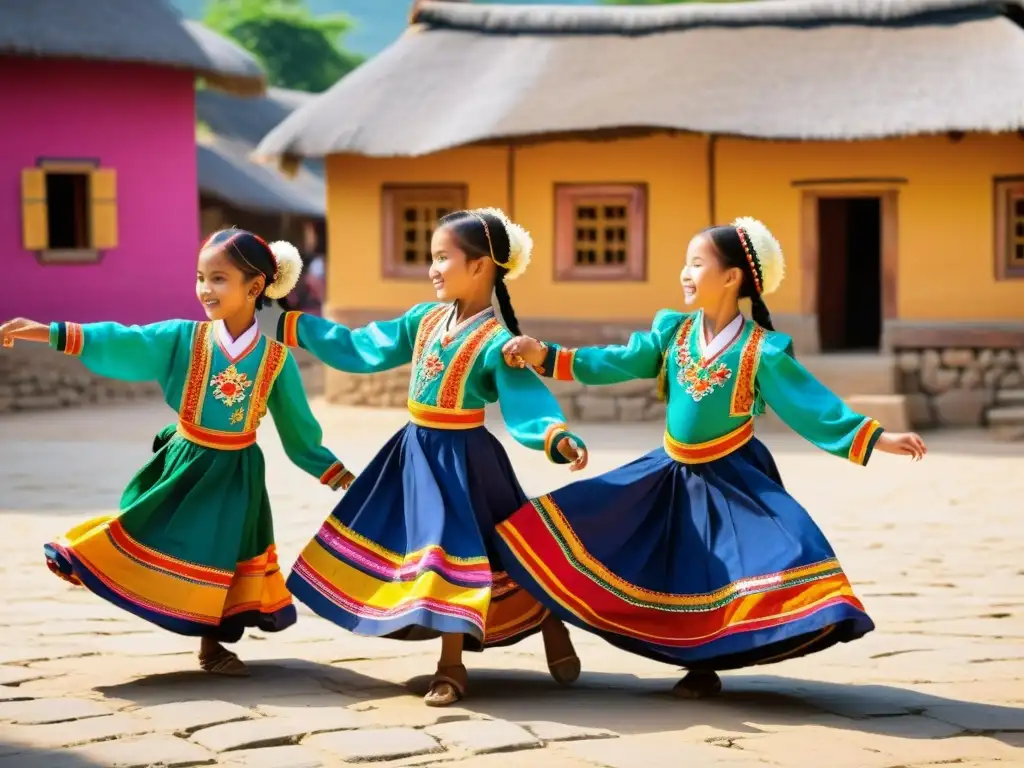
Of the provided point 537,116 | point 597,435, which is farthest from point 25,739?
point 537,116

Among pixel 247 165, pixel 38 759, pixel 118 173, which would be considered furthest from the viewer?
pixel 247 165

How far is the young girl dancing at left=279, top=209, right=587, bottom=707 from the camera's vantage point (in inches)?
205

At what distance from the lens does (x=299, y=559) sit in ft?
17.9

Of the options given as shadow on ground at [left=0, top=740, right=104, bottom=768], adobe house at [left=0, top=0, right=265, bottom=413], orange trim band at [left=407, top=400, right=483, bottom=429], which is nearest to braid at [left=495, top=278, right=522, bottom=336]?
orange trim band at [left=407, top=400, right=483, bottom=429]

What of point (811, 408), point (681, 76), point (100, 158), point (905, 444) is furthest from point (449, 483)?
point (100, 158)

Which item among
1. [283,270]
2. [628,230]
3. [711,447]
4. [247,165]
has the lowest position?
[711,447]

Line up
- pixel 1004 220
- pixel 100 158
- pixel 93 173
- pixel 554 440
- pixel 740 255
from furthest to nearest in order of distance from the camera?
pixel 100 158 < pixel 93 173 < pixel 1004 220 < pixel 740 255 < pixel 554 440

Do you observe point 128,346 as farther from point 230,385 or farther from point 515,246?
point 515,246

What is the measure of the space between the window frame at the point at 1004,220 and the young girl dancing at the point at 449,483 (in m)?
10.5

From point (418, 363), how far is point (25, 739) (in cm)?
170

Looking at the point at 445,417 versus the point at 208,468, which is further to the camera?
the point at 208,468

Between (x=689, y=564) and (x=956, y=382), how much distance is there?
10300mm

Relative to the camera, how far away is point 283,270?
19.0 feet

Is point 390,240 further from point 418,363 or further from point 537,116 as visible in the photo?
point 418,363
